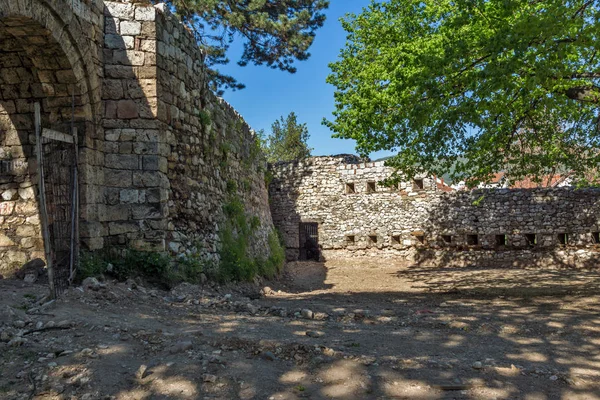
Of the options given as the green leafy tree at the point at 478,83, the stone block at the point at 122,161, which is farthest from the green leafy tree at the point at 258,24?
the stone block at the point at 122,161

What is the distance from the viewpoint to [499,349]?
151 inches

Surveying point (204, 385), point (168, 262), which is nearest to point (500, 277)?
point (168, 262)

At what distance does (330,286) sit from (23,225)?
6465 millimetres

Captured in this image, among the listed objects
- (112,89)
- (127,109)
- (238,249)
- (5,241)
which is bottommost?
(238,249)

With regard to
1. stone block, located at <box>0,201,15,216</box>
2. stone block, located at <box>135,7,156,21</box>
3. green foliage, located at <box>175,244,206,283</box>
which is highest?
stone block, located at <box>135,7,156,21</box>

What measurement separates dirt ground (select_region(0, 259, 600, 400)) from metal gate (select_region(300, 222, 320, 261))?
10.8 meters

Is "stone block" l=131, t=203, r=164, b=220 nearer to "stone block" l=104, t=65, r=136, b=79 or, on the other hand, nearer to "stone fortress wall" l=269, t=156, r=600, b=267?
"stone block" l=104, t=65, r=136, b=79

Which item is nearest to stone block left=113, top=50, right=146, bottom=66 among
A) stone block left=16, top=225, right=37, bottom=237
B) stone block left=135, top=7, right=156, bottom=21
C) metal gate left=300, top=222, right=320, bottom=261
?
stone block left=135, top=7, right=156, bottom=21

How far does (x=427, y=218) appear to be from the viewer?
614 inches

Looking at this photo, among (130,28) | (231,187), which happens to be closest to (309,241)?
(231,187)

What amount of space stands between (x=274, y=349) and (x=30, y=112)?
15.1 feet

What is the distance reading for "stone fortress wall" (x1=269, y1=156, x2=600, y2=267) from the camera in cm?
1427

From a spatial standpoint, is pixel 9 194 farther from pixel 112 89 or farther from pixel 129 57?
pixel 129 57

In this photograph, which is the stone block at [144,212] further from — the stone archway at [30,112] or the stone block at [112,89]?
the stone block at [112,89]
